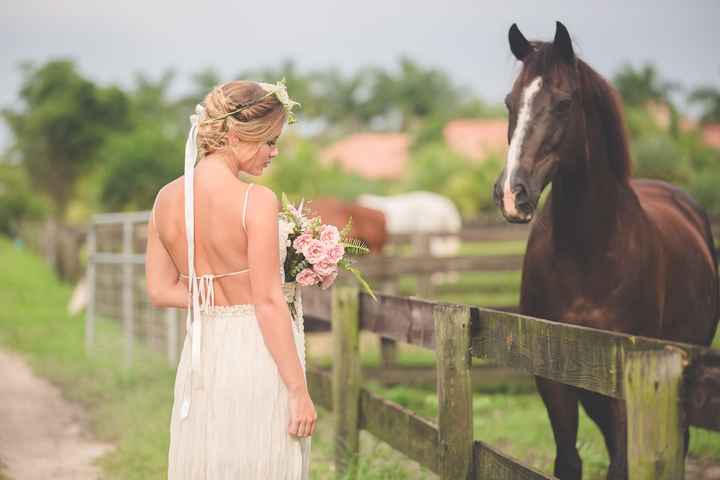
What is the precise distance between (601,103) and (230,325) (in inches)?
91.3

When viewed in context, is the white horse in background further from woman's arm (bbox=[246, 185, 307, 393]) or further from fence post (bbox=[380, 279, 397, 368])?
woman's arm (bbox=[246, 185, 307, 393])

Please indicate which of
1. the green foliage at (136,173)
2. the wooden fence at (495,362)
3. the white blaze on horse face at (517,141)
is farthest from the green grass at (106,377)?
the green foliage at (136,173)

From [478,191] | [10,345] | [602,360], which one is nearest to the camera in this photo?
[602,360]

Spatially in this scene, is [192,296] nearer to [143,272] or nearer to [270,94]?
[270,94]

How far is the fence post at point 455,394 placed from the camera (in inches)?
134

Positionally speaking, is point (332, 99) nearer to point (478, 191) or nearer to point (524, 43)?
point (478, 191)

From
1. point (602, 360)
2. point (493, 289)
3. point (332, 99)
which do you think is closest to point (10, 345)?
point (493, 289)

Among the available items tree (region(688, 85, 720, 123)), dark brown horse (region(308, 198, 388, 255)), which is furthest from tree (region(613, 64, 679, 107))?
dark brown horse (region(308, 198, 388, 255))

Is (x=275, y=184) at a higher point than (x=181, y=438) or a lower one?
higher

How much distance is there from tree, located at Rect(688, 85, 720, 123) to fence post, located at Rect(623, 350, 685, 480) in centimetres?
4899

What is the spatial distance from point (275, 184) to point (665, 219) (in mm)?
29674

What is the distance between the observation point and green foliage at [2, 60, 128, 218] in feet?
132

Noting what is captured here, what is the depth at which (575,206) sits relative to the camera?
12.8 ft

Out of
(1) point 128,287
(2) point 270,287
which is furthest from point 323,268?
(1) point 128,287
